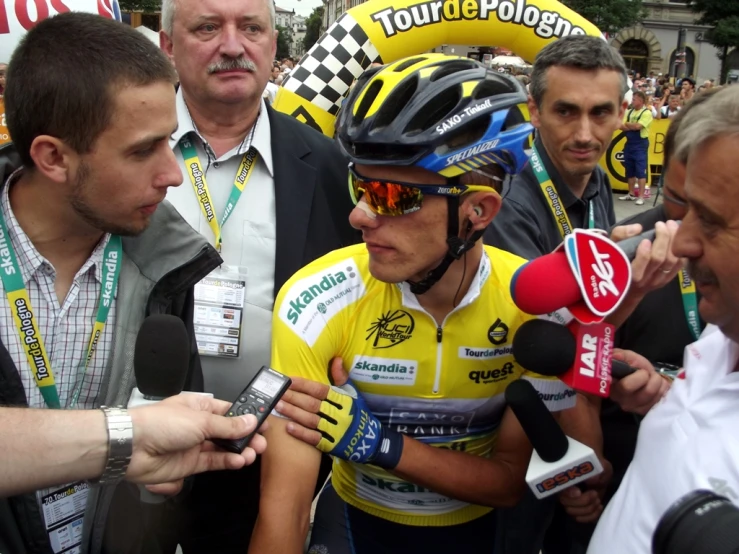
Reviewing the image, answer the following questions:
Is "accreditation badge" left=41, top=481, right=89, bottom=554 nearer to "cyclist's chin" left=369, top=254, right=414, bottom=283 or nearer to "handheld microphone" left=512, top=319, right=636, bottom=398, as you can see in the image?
"cyclist's chin" left=369, top=254, right=414, bottom=283

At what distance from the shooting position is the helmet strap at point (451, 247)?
2111 millimetres

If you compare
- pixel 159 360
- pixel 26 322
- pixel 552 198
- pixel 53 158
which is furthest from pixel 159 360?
pixel 552 198

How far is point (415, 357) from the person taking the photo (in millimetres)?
2205

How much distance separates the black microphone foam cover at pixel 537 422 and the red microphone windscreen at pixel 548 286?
234mm

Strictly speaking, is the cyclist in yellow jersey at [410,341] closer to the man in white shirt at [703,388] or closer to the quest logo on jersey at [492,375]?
the quest logo on jersey at [492,375]

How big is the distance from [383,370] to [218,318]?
935 mm

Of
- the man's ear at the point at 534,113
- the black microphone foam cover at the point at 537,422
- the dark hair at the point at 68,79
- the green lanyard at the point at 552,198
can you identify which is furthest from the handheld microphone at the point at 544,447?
the man's ear at the point at 534,113

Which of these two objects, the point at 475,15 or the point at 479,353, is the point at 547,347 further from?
the point at 475,15

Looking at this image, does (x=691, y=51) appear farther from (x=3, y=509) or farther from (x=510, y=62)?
(x=3, y=509)

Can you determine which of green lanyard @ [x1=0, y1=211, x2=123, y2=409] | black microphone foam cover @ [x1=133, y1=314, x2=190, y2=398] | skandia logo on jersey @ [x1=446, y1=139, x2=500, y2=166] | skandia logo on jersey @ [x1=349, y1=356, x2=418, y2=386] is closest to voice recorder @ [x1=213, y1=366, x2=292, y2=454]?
black microphone foam cover @ [x1=133, y1=314, x2=190, y2=398]

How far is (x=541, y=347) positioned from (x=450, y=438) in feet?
2.05

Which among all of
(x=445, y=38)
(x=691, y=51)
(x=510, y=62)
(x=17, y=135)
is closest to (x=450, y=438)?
(x=17, y=135)

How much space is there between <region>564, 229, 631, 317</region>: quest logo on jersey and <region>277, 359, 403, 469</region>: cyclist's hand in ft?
2.49

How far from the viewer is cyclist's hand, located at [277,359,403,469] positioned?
1.93m
